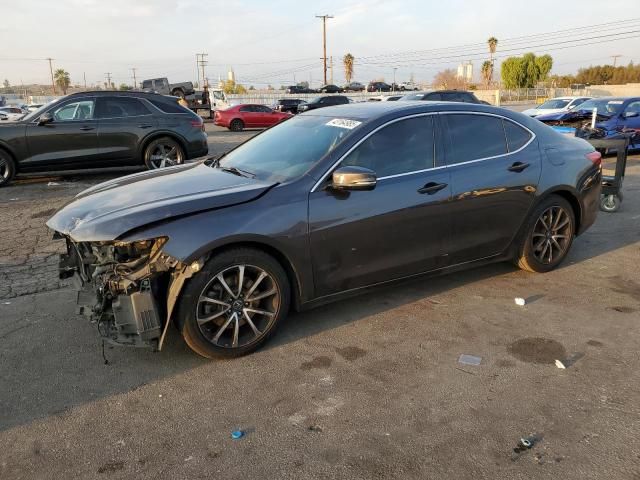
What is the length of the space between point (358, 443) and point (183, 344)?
65.7 inches

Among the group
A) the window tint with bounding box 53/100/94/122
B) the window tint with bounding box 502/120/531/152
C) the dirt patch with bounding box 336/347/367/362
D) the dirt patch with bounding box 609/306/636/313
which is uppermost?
the window tint with bounding box 53/100/94/122

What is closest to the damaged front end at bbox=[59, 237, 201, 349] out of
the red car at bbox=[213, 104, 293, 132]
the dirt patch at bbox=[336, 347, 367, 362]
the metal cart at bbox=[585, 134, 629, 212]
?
the dirt patch at bbox=[336, 347, 367, 362]

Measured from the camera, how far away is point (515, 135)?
4883 millimetres

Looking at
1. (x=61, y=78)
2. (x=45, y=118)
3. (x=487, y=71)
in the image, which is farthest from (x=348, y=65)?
(x=45, y=118)

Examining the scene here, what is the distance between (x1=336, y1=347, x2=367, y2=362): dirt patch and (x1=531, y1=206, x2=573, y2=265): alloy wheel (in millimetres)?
2304

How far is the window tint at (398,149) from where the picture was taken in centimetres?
405

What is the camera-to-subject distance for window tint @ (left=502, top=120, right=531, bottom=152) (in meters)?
4.83

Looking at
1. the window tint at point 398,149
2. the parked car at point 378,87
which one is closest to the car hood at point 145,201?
the window tint at point 398,149

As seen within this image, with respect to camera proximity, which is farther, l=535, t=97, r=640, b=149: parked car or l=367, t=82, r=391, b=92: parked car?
l=367, t=82, r=391, b=92: parked car

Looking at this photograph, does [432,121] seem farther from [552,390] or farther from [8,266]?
[8,266]

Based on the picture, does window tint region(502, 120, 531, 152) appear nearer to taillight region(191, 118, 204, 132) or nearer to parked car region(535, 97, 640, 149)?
taillight region(191, 118, 204, 132)

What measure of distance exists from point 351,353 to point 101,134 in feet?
26.8

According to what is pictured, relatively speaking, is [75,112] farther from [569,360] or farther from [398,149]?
[569,360]

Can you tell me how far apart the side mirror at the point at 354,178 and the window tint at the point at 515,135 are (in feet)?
5.85
